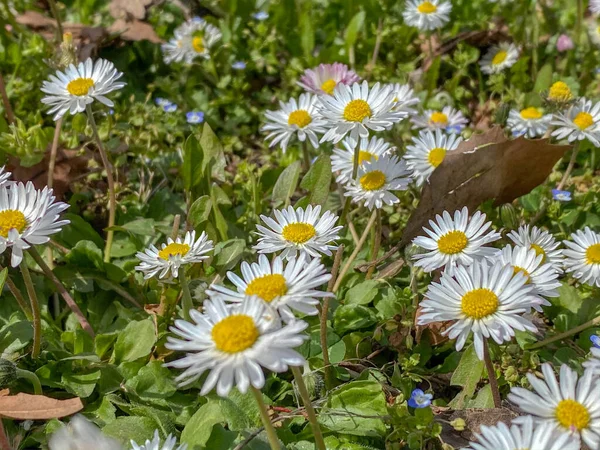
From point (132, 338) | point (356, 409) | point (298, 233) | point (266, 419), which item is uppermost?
point (298, 233)

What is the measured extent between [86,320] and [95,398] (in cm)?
37

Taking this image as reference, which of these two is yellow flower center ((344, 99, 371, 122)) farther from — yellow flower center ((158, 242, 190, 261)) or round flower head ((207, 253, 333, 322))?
round flower head ((207, 253, 333, 322))

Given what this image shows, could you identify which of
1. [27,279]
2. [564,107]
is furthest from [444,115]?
[27,279]

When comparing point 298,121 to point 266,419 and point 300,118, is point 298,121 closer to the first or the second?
point 300,118

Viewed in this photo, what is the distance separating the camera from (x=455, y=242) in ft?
7.41

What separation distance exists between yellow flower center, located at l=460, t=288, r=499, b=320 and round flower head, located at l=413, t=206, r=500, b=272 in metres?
0.29

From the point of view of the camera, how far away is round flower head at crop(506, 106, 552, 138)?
3420mm

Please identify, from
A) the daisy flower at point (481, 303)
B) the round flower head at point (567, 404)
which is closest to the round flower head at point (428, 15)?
the daisy flower at point (481, 303)

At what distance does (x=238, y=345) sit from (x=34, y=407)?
805 mm

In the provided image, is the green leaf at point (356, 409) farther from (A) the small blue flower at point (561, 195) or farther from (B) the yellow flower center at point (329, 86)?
(B) the yellow flower center at point (329, 86)

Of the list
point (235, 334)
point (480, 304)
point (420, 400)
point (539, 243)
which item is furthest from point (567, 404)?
point (539, 243)

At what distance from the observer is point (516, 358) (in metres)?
2.31

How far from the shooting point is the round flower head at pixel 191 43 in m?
4.19

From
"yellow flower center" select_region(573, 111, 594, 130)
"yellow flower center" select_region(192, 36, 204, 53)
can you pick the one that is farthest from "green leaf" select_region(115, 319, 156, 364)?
"yellow flower center" select_region(192, 36, 204, 53)
